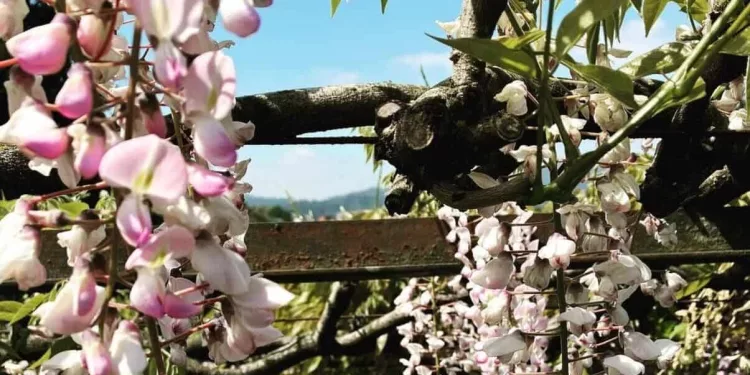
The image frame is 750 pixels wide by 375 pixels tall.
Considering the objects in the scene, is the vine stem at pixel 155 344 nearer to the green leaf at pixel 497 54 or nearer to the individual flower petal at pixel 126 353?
the individual flower petal at pixel 126 353

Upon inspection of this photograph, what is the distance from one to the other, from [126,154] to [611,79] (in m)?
0.31

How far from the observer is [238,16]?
1.13 feet

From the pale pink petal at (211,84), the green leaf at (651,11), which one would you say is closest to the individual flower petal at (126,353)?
the pale pink petal at (211,84)

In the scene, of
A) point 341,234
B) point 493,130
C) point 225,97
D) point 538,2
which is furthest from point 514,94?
point 341,234

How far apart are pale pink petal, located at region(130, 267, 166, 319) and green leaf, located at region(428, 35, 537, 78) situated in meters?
0.20

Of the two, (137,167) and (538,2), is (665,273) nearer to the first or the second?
(538,2)

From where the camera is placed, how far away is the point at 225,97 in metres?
0.33

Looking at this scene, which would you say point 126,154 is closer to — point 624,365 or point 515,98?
point 515,98

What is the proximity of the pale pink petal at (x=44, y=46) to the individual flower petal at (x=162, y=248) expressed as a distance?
0.08 metres

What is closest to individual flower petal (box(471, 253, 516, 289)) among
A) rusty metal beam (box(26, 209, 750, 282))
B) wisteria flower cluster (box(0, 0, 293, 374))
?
wisteria flower cluster (box(0, 0, 293, 374))

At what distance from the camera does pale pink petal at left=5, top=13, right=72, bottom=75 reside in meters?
0.33

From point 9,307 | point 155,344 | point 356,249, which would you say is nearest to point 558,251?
point 155,344

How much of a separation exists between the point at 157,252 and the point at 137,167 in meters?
0.04

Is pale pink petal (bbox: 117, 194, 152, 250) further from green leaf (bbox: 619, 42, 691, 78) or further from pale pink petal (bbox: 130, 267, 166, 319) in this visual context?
green leaf (bbox: 619, 42, 691, 78)
